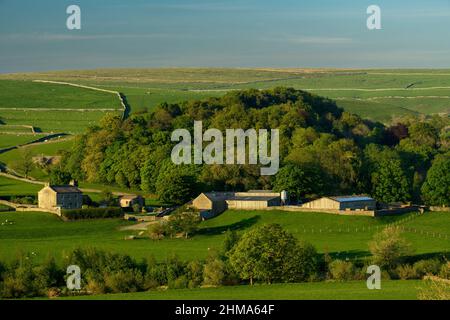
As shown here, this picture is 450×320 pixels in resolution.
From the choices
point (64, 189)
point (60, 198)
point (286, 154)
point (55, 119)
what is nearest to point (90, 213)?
point (60, 198)

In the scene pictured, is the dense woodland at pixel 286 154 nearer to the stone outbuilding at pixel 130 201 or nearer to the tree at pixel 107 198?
the stone outbuilding at pixel 130 201

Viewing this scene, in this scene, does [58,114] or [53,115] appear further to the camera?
[58,114]

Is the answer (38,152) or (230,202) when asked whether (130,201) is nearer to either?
(230,202)

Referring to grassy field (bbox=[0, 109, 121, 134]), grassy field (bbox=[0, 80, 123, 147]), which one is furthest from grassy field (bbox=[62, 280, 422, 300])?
grassy field (bbox=[0, 109, 121, 134])

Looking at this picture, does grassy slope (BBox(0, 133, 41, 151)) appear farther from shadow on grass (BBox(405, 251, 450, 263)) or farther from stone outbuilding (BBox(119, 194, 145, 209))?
shadow on grass (BBox(405, 251, 450, 263))

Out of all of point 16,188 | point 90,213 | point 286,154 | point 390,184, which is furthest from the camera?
point 286,154

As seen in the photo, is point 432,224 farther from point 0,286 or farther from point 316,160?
point 0,286

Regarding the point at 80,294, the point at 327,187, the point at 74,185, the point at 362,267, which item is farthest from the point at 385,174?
the point at 80,294
